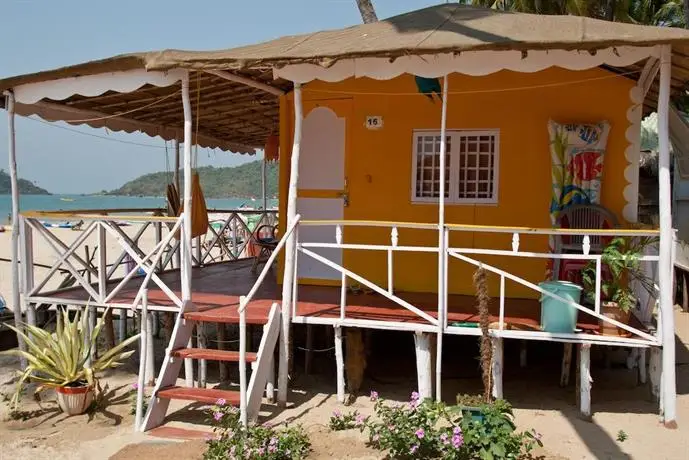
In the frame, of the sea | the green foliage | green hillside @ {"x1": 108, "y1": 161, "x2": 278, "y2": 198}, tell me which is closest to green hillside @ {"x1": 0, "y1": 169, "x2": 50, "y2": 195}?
the sea

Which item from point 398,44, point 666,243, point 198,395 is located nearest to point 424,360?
point 198,395

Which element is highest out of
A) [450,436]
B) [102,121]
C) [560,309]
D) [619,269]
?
[102,121]

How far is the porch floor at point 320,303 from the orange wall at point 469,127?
1.61ft

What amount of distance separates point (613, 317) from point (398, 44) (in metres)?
3.23

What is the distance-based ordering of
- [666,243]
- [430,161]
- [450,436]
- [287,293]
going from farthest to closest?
[430,161]
[287,293]
[666,243]
[450,436]

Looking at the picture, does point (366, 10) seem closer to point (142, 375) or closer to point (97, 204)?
point (142, 375)

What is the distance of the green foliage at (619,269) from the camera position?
18.7 ft

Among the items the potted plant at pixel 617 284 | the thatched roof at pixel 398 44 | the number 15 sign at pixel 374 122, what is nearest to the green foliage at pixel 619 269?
the potted plant at pixel 617 284

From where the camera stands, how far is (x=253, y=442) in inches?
198

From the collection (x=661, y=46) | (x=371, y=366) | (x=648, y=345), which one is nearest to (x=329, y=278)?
(x=371, y=366)

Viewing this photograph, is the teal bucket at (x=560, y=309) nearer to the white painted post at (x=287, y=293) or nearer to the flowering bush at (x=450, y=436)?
the flowering bush at (x=450, y=436)

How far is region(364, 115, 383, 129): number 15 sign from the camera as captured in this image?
26.4 feet

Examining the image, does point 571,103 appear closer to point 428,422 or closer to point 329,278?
point 329,278

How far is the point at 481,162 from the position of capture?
778 centimetres
